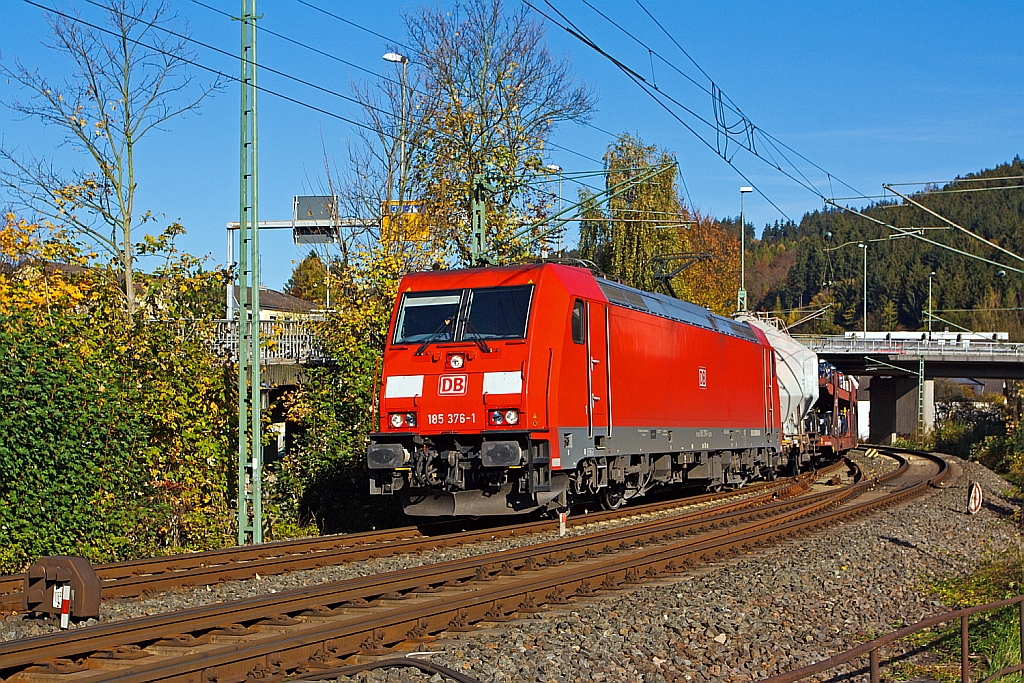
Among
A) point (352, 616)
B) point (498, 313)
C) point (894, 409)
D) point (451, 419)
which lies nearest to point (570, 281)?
point (498, 313)

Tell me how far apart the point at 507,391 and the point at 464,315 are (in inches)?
60.7

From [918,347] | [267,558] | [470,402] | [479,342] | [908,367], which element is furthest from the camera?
[918,347]

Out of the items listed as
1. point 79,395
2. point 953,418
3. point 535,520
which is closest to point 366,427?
point 535,520

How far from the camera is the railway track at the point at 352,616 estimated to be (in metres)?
7.59

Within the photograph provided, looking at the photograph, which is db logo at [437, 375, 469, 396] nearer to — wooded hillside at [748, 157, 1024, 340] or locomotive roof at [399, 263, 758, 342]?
locomotive roof at [399, 263, 758, 342]

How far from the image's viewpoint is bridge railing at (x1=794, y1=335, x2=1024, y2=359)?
63.2m

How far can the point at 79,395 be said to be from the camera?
14195mm

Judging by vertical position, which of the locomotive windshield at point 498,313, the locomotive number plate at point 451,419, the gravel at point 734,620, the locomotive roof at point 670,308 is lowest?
the gravel at point 734,620

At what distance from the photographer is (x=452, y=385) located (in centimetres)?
1490

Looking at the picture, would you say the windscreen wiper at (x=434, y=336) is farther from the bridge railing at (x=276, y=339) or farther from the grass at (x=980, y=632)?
the grass at (x=980, y=632)

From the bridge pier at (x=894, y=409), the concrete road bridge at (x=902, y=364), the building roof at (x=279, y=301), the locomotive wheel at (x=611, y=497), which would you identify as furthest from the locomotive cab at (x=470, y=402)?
the bridge pier at (x=894, y=409)

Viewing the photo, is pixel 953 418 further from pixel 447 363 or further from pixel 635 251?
pixel 447 363

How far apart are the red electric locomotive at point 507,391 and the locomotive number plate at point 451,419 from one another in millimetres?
14

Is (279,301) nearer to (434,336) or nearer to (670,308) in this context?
(670,308)
